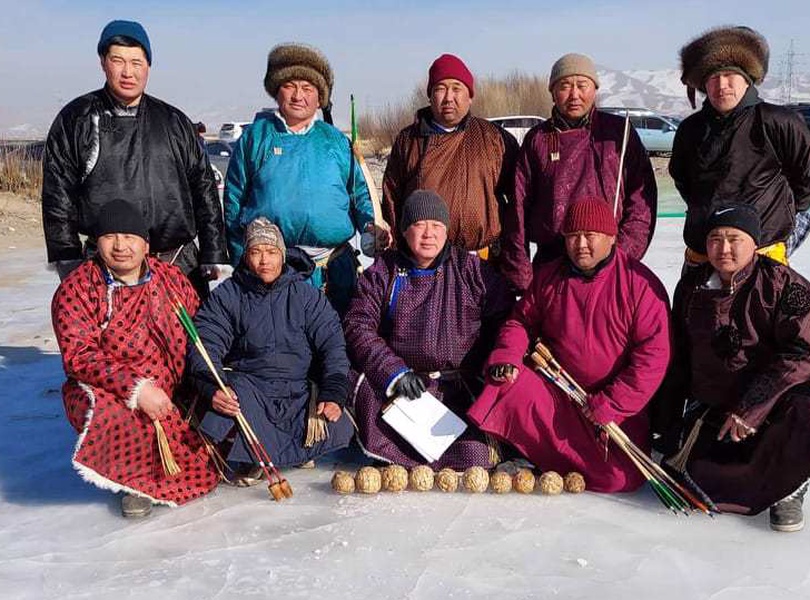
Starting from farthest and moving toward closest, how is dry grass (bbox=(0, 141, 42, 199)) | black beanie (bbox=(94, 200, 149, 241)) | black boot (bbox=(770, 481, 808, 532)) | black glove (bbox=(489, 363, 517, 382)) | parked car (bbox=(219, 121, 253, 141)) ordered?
1. parked car (bbox=(219, 121, 253, 141))
2. dry grass (bbox=(0, 141, 42, 199))
3. black glove (bbox=(489, 363, 517, 382))
4. black beanie (bbox=(94, 200, 149, 241))
5. black boot (bbox=(770, 481, 808, 532))

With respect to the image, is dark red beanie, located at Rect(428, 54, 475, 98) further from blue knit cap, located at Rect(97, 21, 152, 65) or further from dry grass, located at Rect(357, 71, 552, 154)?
dry grass, located at Rect(357, 71, 552, 154)

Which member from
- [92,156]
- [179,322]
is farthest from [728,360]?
[92,156]

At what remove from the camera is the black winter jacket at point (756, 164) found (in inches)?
135

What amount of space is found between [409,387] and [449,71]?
4.67 ft

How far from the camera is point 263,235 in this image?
3445mm

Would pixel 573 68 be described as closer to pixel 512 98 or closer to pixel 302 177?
pixel 302 177

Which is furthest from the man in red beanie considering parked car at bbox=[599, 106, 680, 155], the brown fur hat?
parked car at bbox=[599, 106, 680, 155]

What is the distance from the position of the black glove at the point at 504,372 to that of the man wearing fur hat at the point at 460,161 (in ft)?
2.15

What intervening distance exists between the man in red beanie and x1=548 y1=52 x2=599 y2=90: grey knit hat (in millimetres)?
674

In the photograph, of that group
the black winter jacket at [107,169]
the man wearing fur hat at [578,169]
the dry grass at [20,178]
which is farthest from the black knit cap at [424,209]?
the dry grass at [20,178]

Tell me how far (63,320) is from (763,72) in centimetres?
287

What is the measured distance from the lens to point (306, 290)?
353 centimetres

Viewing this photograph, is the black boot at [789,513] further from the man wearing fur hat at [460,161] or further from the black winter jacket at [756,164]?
the man wearing fur hat at [460,161]

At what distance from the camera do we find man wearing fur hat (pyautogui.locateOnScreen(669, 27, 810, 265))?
11.2 ft
